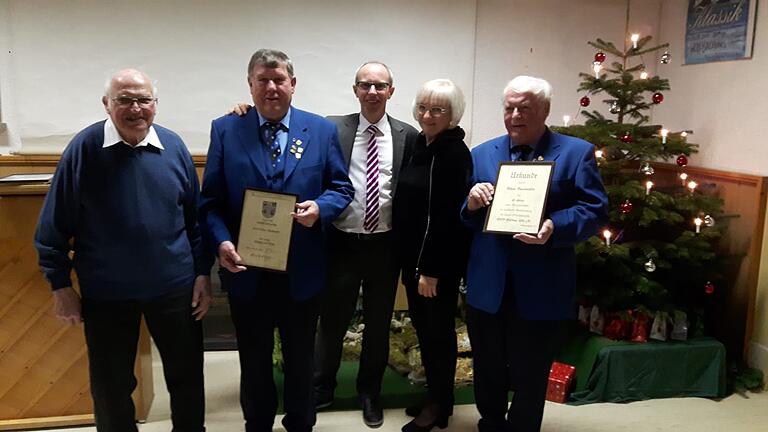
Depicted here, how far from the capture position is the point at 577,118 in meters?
4.16

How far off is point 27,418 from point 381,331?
5.39 feet

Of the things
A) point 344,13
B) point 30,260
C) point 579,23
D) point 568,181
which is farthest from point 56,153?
point 579,23

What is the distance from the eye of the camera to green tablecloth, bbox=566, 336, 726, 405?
10.00ft

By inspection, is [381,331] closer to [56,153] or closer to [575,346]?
[575,346]

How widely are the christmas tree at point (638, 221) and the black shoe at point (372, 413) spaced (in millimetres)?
1293

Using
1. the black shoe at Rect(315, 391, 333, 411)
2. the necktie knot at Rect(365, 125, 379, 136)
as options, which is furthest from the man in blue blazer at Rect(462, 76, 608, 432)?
the black shoe at Rect(315, 391, 333, 411)

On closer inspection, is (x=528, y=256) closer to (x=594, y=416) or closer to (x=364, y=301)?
(x=364, y=301)

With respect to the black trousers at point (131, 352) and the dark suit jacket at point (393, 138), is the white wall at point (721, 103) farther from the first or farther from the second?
the black trousers at point (131, 352)

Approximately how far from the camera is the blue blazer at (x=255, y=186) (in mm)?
2078

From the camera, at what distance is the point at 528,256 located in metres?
2.08

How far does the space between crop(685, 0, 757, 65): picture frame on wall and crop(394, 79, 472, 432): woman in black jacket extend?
6.90 feet

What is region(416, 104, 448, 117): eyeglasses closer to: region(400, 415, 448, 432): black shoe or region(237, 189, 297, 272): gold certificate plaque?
region(237, 189, 297, 272): gold certificate plaque

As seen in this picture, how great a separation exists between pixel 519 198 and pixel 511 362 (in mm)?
656

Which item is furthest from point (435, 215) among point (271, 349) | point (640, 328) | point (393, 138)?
point (640, 328)
